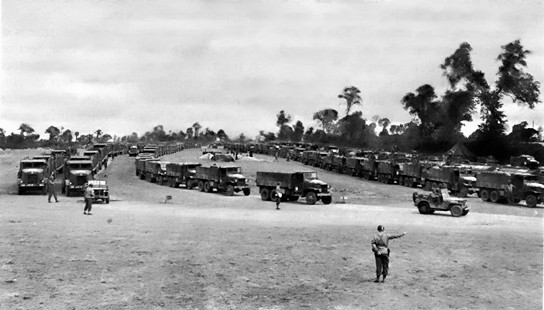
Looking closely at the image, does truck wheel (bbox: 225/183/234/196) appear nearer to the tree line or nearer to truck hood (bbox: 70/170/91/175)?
truck hood (bbox: 70/170/91/175)

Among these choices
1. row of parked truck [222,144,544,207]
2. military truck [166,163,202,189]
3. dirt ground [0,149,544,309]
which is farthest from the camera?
military truck [166,163,202,189]

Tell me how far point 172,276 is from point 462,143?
3205 inches

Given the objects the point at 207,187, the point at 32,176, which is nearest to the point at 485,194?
the point at 207,187

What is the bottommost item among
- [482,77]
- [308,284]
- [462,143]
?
[308,284]

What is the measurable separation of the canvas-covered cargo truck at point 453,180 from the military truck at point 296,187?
471 inches

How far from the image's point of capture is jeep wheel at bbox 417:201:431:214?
32.5 m

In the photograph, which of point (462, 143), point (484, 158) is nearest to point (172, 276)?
point (484, 158)

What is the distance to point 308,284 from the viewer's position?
16.3m

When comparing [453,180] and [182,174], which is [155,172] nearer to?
[182,174]

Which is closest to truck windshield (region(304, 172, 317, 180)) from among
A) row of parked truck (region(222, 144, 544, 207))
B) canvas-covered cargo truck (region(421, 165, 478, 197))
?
canvas-covered cargo truck (region(421, 165, 478, 197))

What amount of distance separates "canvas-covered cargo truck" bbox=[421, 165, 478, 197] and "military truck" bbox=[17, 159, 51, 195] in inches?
1264

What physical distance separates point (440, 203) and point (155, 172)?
31528 millimetres

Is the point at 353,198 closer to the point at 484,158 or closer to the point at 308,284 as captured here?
the point at 308,284

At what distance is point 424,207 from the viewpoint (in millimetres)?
32656
